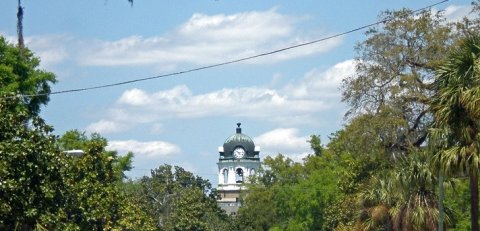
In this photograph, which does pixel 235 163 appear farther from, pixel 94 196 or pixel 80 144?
pixel 94 196

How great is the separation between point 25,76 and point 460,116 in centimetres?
3573

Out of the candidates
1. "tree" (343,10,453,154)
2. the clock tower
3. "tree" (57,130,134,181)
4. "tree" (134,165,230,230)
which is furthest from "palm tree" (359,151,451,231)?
the clock tower

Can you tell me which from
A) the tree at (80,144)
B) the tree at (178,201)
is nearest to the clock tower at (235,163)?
the tree at (178,201)

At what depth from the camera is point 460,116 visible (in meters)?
29.2

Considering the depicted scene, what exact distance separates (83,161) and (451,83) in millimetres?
24879

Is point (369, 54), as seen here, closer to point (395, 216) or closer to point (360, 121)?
point (360, 121)

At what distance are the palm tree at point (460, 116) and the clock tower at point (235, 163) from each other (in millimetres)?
158467

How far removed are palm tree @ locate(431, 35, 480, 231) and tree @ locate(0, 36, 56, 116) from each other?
29.5 meters

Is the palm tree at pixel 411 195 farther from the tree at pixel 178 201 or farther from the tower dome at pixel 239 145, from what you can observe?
the tower dome at pixel 239 145

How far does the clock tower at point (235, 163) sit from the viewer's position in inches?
7485

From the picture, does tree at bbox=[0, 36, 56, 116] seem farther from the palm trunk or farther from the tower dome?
the tower dome

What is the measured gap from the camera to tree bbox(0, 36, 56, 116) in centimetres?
5694

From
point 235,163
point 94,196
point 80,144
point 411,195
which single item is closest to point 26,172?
point 94,196

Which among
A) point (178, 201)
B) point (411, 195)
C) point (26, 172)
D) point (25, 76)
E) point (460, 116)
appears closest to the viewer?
point (460, 116)
